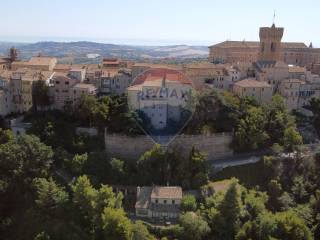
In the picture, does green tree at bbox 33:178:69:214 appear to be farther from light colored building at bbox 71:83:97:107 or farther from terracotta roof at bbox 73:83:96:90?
terracotta roof at bbox 73:83:96:90

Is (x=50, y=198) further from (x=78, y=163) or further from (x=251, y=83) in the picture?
(x=251, y=83)

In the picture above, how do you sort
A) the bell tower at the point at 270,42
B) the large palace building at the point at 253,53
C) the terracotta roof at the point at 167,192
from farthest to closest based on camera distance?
the large palace building at the point at 253,53 → the bell tower at the point at 270,42 → the terracotta roof at the point at 167,192

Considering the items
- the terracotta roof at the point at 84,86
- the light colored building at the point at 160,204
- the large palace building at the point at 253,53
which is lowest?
the light colored building at the point at 160,204

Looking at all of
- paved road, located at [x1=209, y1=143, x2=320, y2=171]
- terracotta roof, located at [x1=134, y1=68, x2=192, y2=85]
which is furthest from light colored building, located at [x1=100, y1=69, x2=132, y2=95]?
paved road, located at [x1=209, y1=143, x2=320, y2=171]

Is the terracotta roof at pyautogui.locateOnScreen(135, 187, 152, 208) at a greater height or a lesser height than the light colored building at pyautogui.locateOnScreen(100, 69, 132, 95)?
lesser

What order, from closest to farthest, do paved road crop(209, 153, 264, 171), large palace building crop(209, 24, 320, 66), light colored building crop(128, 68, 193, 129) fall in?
light colored building crop(128, 68, 193, 129)
paved road crop(209, 153, 264, 171)
large palace building crop(209, 24, 320, 66)

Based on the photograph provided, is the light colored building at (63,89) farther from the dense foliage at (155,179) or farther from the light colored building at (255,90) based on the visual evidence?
the light colored building at (255,90)

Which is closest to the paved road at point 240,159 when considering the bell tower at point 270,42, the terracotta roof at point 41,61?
the bell tower at point 270,42

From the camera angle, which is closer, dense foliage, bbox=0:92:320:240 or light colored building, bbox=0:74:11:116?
dense foliage, bbox=0:92:320:240

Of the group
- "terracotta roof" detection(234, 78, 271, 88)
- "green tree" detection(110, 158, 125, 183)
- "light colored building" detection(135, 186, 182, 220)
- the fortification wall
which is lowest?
"light colored building" detection(135, 186, 182, 220)
